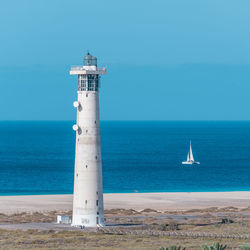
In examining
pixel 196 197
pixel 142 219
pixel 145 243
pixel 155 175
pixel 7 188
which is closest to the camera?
pixel 145 243

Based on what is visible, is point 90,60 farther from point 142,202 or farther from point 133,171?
point 133,171

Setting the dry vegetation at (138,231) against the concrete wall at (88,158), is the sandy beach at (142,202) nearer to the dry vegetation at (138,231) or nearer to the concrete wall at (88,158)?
the dry vegetation at (138,231)

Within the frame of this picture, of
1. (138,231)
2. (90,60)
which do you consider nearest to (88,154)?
(138,231)

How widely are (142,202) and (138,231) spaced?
2577 cm

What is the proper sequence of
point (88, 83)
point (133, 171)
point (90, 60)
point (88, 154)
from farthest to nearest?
point (133, 171) < point (90, 60) < point (88, 83) < point (88, 154)

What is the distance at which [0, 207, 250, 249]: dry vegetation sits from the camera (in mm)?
46281

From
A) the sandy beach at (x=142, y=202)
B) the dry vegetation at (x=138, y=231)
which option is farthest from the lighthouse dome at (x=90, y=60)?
the sandy beach at (x=142, y=202)

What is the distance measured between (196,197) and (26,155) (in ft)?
318

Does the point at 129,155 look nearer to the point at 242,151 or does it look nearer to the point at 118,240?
the point at 242,151

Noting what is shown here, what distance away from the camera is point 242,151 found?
652ft

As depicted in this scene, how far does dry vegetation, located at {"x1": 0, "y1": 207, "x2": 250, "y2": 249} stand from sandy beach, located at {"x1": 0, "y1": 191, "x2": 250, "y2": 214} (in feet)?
20.7

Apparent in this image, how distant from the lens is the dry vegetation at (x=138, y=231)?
4628 centimetres

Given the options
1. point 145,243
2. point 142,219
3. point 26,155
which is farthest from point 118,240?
point 26,155

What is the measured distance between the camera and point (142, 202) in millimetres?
78062
